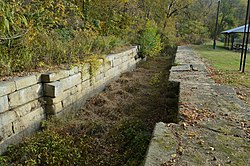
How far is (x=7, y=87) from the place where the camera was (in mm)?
2701

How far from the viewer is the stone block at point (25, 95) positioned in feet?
9.26

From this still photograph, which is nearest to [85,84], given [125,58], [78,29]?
[78,29]

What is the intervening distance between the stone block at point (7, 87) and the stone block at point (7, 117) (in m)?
0.25

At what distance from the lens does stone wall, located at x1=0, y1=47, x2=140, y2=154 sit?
274cm

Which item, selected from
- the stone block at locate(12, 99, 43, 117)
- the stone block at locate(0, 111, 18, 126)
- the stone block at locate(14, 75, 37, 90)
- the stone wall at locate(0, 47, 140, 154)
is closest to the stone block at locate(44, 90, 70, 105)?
the stone wall at locate(0, 47, 140, 154)

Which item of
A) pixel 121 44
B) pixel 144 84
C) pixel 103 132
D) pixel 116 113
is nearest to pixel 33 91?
pixel 103 132

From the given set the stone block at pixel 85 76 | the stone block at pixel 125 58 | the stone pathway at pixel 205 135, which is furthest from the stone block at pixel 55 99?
the stone block at pixel 125 58

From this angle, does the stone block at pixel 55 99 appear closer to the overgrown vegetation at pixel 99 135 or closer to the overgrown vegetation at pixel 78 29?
the overgrown vegetation at pixel 99 135

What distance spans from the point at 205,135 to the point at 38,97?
2.35 m

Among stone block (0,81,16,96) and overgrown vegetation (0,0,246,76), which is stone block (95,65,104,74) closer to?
overgrown vegetation (0,0,246,76)

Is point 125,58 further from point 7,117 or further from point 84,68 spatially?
point 7,117

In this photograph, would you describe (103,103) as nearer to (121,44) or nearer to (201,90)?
(201,90)

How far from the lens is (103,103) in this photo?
4543 mm

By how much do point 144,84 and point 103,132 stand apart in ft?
10.5
